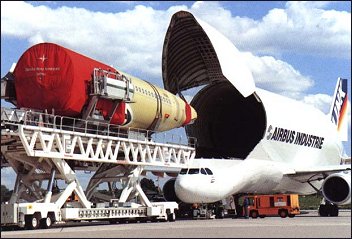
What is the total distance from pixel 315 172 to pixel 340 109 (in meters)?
17.8

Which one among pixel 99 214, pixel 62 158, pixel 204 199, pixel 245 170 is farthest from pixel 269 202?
pixel 62 158

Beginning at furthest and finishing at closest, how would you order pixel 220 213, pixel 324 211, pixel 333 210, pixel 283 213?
1. pixel 324 211
2. pixel 333 210
3. pixel 283 213
4. pixel 220 213

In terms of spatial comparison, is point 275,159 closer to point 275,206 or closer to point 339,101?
point 275,206

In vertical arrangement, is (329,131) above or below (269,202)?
above

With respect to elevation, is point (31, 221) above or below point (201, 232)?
above

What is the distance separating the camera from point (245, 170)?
119ft

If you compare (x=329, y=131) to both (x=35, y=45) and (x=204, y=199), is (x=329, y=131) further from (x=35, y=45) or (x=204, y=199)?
(x=35, y=45)

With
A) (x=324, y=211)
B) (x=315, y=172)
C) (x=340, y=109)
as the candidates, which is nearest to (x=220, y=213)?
(x=324, y=211)

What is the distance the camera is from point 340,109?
185 ft

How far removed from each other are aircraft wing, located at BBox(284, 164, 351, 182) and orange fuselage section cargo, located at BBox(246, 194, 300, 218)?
3555 millimetres

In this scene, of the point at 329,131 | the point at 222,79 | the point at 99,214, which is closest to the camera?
the point at 99,214

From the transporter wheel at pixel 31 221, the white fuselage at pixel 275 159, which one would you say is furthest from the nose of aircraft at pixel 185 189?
the transporter wheel at pixel 31 221

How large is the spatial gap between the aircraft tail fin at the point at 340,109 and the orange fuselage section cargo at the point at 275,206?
59.4 feet

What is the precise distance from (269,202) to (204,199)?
545cm
